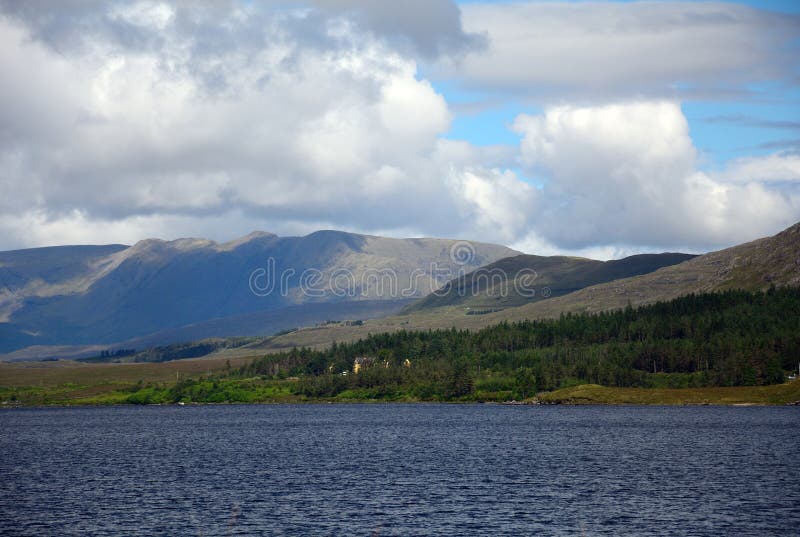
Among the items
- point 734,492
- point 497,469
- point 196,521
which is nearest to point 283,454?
point 497,469

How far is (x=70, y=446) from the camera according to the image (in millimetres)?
153625

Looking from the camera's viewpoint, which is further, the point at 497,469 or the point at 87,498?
the point at 497,469

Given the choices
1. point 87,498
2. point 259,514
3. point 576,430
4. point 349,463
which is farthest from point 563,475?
point 576,430

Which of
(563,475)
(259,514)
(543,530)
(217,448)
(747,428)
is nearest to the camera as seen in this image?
(543,530)

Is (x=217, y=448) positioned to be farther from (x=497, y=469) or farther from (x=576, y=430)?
(x=576, y=430)

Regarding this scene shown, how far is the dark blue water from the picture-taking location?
77312 millimetres

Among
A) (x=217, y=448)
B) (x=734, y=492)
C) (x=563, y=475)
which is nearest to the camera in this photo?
(x=734, y=492)

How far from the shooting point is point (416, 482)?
102062mm

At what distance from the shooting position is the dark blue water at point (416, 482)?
77.3 metres

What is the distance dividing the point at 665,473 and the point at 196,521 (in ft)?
184

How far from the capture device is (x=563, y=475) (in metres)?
107

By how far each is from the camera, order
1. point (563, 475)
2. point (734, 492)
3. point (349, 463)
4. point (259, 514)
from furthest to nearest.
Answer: point (349, 463)
point (563, 475)
point (734, 492)
point (259, 514)

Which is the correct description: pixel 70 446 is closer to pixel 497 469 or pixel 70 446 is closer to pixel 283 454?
pixel 283 454

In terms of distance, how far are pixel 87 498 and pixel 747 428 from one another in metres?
115
